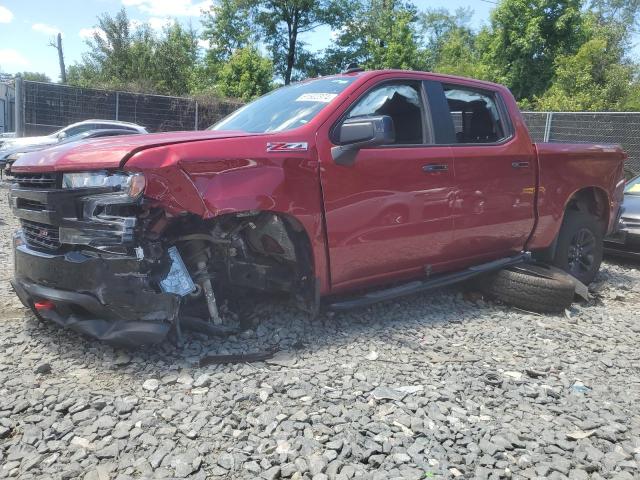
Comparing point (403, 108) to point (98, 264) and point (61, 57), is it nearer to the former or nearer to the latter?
point (98, 264)

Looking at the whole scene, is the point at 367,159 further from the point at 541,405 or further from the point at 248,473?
the point at 248,473

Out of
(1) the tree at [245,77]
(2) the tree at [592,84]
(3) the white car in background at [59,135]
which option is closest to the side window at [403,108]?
(3) the white car in background at [59,135]

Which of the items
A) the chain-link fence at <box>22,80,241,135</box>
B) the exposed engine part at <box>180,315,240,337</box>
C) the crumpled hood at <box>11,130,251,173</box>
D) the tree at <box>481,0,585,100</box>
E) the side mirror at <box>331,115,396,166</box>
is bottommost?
the exposed engine part at <box>180,315,240,337</box>

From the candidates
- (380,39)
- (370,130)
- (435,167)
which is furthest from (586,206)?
(380,39)

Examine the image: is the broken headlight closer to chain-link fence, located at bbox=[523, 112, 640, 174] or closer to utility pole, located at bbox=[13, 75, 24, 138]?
chain-link fence, located at bbox=[523, 112, 640, 174]

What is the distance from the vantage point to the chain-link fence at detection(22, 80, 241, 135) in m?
16.7

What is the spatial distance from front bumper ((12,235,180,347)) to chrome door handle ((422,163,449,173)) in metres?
2.09

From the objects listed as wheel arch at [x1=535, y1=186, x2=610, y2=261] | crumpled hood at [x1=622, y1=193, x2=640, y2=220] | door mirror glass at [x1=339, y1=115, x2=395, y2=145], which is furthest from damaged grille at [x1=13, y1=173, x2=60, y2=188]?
crumpled hood at [x1=622, y1=193, x2=640, y2=220]

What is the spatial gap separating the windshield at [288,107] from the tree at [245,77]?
852 inches

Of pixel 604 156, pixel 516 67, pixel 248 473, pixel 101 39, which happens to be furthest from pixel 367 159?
pixel 101 39

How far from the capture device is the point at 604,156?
219 inches

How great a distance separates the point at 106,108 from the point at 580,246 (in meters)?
16.1

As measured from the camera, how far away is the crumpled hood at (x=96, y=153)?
2980mm

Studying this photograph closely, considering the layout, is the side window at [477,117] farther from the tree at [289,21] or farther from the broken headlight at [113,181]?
the tree at [289,21]
